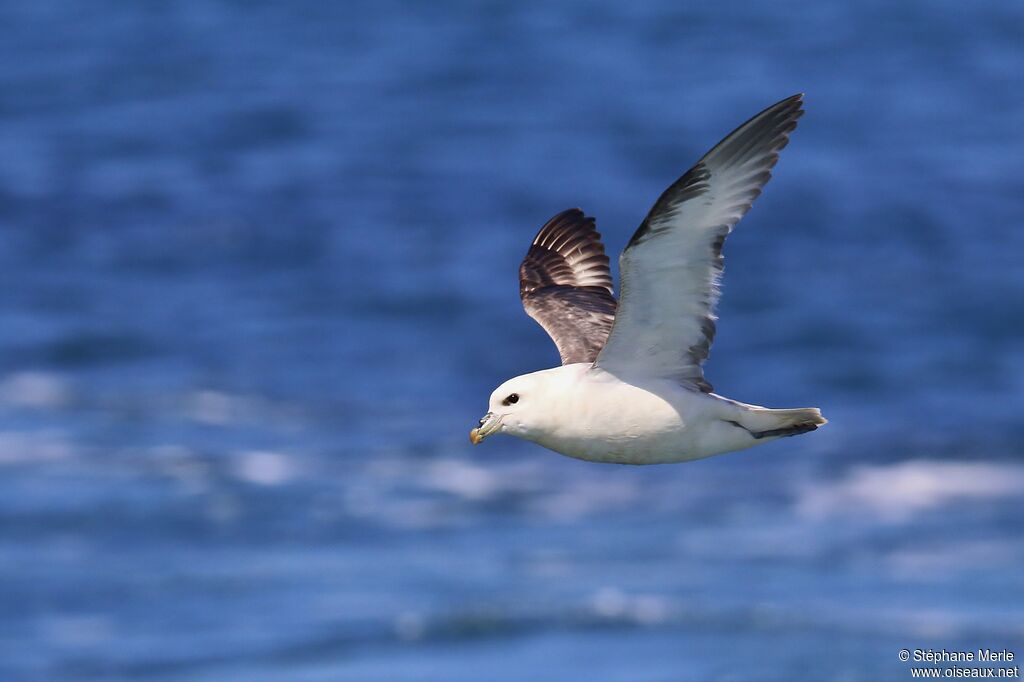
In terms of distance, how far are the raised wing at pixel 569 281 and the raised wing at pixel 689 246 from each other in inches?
84.5

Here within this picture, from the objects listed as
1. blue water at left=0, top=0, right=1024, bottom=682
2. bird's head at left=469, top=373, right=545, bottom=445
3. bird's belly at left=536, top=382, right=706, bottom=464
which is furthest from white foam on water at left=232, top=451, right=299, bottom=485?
bird's belly at left=536, top=382, right=706, bottom=464

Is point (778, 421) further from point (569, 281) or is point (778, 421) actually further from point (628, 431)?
point (569, 281)

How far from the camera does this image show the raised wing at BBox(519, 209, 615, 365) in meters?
16.0

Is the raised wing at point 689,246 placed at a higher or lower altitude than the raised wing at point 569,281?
lower

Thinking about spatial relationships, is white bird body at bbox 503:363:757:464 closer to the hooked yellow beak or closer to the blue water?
the hooked yellow beak

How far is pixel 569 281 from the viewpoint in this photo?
17.2 metres

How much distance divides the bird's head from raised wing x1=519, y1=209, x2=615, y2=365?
220cm

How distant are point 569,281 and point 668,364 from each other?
354cm

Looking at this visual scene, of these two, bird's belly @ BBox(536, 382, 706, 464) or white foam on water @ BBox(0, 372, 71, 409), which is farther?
white foam on water @ BBox(0, 372, 71, 409)

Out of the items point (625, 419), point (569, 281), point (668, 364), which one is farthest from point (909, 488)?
point (625, 419)

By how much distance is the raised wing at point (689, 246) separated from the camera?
41.9 feet

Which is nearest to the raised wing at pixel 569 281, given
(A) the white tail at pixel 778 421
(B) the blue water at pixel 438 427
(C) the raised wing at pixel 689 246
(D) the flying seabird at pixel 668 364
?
(D) the flying seabird at pixel 668 364

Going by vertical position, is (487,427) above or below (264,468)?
below

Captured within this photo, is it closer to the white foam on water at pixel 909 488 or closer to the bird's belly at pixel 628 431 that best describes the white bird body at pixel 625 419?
the bird's belly at pixel 628 431
